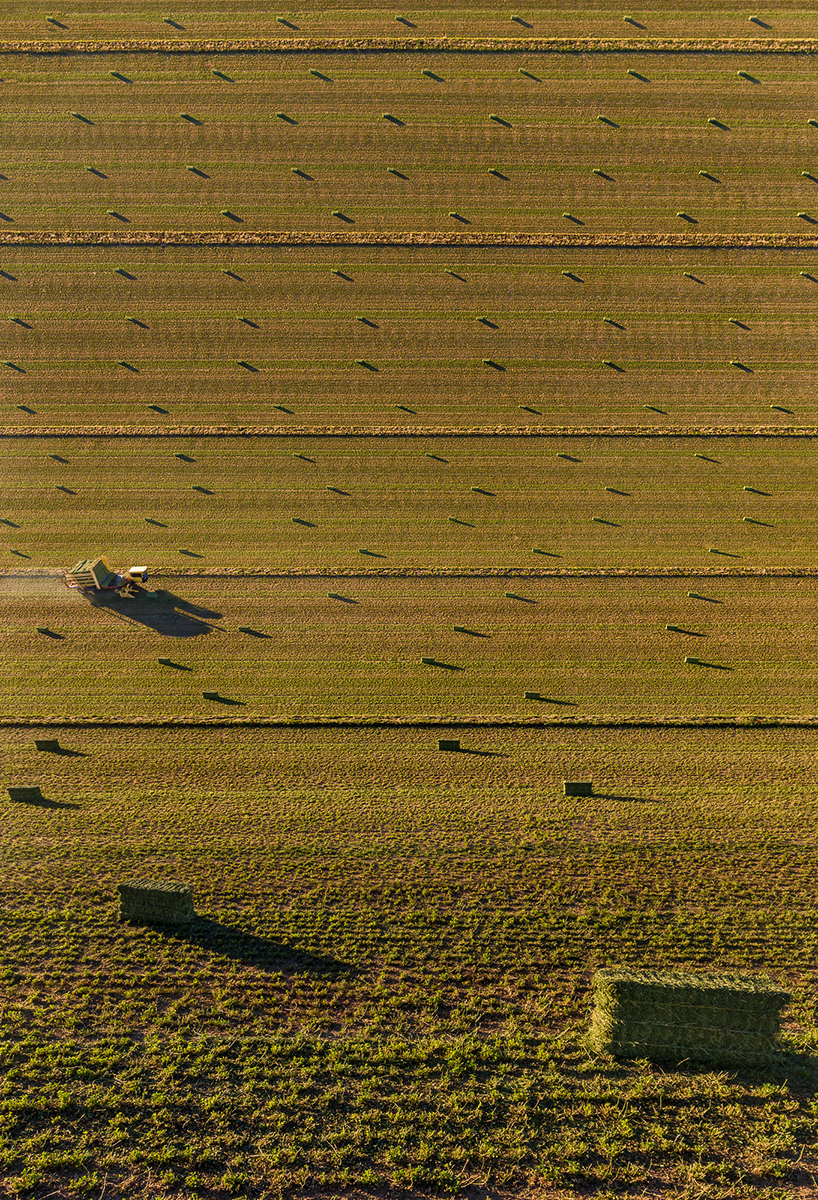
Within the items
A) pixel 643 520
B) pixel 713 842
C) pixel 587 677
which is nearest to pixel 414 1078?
Result: pixel 713 842

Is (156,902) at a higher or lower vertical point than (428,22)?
lower

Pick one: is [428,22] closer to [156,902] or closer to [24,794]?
[24,794]

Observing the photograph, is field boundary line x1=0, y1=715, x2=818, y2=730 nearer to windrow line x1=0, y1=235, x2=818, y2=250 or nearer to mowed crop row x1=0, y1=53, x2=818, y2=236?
windrow line x1=0, y1=235, x2=818, y2=250

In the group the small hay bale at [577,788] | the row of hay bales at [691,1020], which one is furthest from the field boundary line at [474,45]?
the row of hay bales at [691,1020]

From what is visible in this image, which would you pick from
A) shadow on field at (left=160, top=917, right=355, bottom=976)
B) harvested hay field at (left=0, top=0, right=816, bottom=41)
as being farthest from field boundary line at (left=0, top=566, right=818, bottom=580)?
harvested hay field at (left=0, top=0, right=816, bottom=41)

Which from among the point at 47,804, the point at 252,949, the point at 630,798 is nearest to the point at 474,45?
the point at 630,798

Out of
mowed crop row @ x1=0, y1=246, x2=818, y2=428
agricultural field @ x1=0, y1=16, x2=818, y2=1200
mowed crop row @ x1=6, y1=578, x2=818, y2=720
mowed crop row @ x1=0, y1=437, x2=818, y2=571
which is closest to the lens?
agricultural field @ x1=0, y1=16, x2=818, y2=1200
